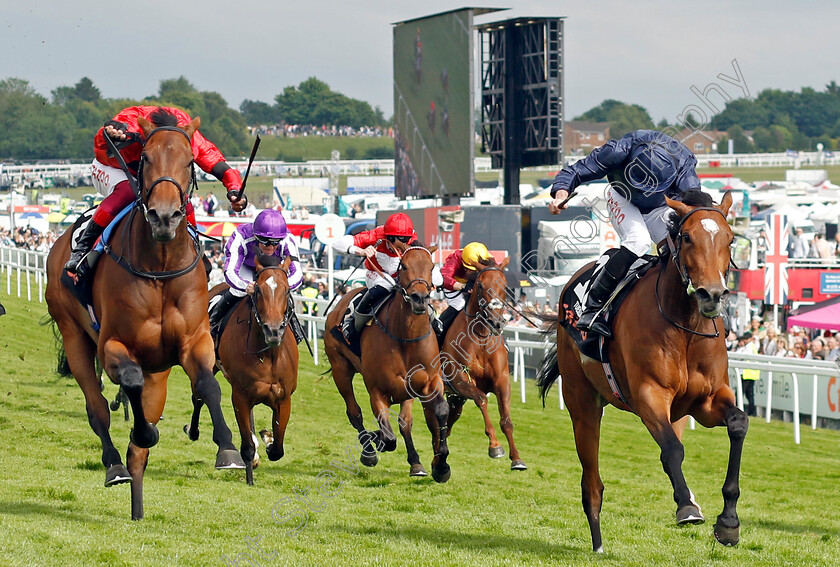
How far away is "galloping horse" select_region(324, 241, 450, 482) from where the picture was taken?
9234mm

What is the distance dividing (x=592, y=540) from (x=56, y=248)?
4122 millimetres

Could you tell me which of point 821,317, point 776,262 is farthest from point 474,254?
point 776,262

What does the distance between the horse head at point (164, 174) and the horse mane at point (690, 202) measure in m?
2.62

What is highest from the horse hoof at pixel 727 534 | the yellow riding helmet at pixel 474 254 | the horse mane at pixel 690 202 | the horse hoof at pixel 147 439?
the horse mane at pixel 690 202

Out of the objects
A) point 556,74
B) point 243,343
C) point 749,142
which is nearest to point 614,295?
point 243,343

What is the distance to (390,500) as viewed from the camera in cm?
879

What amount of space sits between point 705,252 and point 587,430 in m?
1.90

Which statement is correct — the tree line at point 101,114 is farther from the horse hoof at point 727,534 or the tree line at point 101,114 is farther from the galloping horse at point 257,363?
the horse hoof at point 727,534

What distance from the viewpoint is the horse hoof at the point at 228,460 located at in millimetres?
6348

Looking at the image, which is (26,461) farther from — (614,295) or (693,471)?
(693,471)

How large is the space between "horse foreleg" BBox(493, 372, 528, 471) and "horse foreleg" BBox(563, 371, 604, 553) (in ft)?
11.0

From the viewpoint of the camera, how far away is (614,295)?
6.53m

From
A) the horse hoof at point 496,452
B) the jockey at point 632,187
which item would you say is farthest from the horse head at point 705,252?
the horse hoof at point 496,452

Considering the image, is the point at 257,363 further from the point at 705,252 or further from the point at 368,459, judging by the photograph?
the point at 705,252
